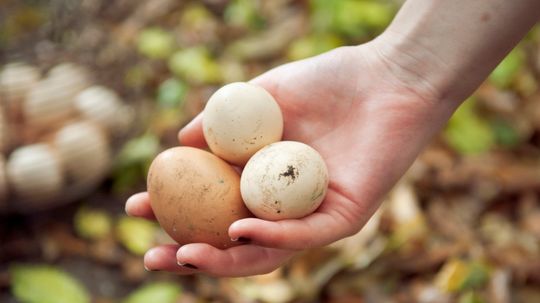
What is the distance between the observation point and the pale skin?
40.1 inches

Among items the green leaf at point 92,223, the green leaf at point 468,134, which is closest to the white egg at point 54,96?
the green leaf at point 92,223

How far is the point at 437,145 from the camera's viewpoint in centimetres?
182

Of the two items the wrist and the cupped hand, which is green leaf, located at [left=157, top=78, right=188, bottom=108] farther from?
the wrist

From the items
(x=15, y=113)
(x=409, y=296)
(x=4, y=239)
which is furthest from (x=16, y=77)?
(x=409, y=296)

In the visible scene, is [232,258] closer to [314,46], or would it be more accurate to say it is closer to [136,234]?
[136,234]

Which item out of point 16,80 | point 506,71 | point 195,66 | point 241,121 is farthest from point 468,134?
point 16,80

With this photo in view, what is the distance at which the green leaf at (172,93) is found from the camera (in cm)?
200

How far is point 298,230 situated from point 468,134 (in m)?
0.99

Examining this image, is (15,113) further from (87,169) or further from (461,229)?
(461,229)

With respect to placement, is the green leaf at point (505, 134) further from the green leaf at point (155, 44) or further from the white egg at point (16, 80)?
the white egg at point (16, 80)

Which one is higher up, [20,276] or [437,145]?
[437,145]

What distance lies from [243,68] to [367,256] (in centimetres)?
81

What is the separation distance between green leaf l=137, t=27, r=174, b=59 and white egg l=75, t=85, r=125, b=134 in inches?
14.6

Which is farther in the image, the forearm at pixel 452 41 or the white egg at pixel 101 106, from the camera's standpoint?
the white egg at pixel 101 106
